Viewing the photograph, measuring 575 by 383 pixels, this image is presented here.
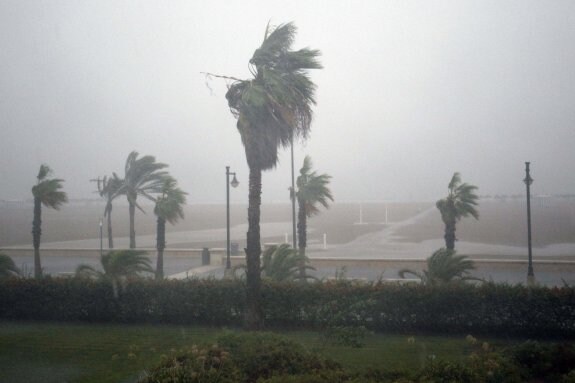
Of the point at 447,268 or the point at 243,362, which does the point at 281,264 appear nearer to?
the point at 447,268

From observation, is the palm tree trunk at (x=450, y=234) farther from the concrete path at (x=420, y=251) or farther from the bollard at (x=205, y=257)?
the bollard at (x=205, y=257)

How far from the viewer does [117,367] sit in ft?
30.3

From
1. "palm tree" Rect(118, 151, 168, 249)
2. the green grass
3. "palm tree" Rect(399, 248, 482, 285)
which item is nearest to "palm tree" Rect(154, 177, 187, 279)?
"palm tree" Rect(118, 151, 168, 249)

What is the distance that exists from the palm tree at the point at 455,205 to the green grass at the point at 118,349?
1172 cm

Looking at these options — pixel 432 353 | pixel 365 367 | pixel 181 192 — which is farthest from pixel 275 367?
pixel 181 192

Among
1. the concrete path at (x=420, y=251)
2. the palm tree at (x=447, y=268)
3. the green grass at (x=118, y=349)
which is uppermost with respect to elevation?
the palm tree at (x=447, y=268)

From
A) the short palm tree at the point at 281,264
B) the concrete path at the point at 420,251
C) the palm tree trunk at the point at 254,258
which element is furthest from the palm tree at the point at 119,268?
the concrete path at the point at 420,251

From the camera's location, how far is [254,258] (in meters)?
12.3

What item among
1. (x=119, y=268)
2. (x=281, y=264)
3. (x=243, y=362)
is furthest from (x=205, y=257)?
(x=243, y=362)

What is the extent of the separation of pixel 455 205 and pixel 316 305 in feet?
41.0

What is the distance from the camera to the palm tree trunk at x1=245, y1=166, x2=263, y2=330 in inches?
476

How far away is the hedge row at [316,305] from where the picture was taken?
11.7 metres

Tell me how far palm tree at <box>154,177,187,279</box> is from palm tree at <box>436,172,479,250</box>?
11.4m

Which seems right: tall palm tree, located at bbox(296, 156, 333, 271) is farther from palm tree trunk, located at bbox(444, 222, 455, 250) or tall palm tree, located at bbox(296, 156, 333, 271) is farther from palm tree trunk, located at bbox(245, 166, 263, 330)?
palm tree trunk, located at bbox(245, 166, 263, 330)
